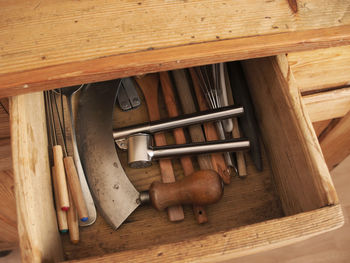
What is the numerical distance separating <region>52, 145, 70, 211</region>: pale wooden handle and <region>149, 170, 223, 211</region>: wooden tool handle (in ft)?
0.50

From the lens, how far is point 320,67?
2.26 feet

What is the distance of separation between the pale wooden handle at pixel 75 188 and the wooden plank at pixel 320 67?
0.45 metres

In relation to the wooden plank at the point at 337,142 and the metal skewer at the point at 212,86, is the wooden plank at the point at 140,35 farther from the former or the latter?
the wooden plank at the point at 337,142

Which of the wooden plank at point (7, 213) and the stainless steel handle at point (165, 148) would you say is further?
the wooden plank at point (7, 213)

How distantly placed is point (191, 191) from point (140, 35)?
0.29m

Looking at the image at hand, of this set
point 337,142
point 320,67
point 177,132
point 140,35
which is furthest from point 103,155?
point 337,142

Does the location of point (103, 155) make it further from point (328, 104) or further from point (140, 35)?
point (328, 104)

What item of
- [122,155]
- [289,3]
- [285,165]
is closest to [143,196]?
[122,155]

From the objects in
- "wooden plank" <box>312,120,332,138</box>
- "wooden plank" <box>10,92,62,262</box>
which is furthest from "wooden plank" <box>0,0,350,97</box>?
"wooden plank" <box>312,120,332,138</box>

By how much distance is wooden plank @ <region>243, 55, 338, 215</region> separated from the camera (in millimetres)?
565

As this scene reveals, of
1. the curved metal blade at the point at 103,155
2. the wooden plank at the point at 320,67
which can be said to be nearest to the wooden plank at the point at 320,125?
the wooden plank at the point at 320,67

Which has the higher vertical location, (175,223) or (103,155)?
(103,155)

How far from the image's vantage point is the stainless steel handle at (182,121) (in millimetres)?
712

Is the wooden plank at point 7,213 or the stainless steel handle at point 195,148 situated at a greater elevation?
the stainless steel handle at point 195,148
